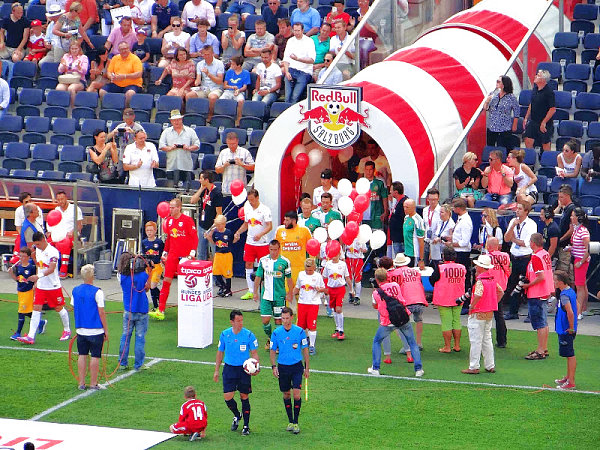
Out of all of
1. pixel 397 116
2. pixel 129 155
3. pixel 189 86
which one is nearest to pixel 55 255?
pixel 129 155

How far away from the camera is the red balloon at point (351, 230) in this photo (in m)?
19.5

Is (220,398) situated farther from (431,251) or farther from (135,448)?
(431,251)

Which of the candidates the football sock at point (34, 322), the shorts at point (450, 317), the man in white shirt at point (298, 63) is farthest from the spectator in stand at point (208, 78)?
the shorts at point (450, 317)

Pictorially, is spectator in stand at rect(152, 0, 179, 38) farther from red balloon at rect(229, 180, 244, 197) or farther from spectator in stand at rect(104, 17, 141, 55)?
red balloon at rect(229, 180, 244, 197)

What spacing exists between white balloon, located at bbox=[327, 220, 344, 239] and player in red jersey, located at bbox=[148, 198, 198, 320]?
2399 mm

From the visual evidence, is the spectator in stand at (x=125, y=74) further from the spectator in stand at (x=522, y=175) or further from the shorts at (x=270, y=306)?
the shorts at (x=270, y=306)

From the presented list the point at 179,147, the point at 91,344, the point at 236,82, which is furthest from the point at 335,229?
the point at 236,82

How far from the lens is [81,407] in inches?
622

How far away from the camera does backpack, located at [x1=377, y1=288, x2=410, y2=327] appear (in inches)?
648

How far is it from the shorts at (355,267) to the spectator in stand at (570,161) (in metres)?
3.73

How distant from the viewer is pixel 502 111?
2222 centimetres

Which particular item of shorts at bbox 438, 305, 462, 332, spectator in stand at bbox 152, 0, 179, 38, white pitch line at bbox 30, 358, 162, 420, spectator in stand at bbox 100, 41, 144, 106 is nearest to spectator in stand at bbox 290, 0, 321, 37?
spectator in stand at bbox 152, 0, 179, 38

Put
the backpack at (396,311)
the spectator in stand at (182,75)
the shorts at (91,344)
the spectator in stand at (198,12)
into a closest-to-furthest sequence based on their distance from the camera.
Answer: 1. the shorts at (91,344)
2. the backpack at (396,311)
3. the spectator in stand at (182,75)
4. the spectator in stand at (198,12)

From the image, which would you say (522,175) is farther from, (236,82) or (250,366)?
(250,366)
